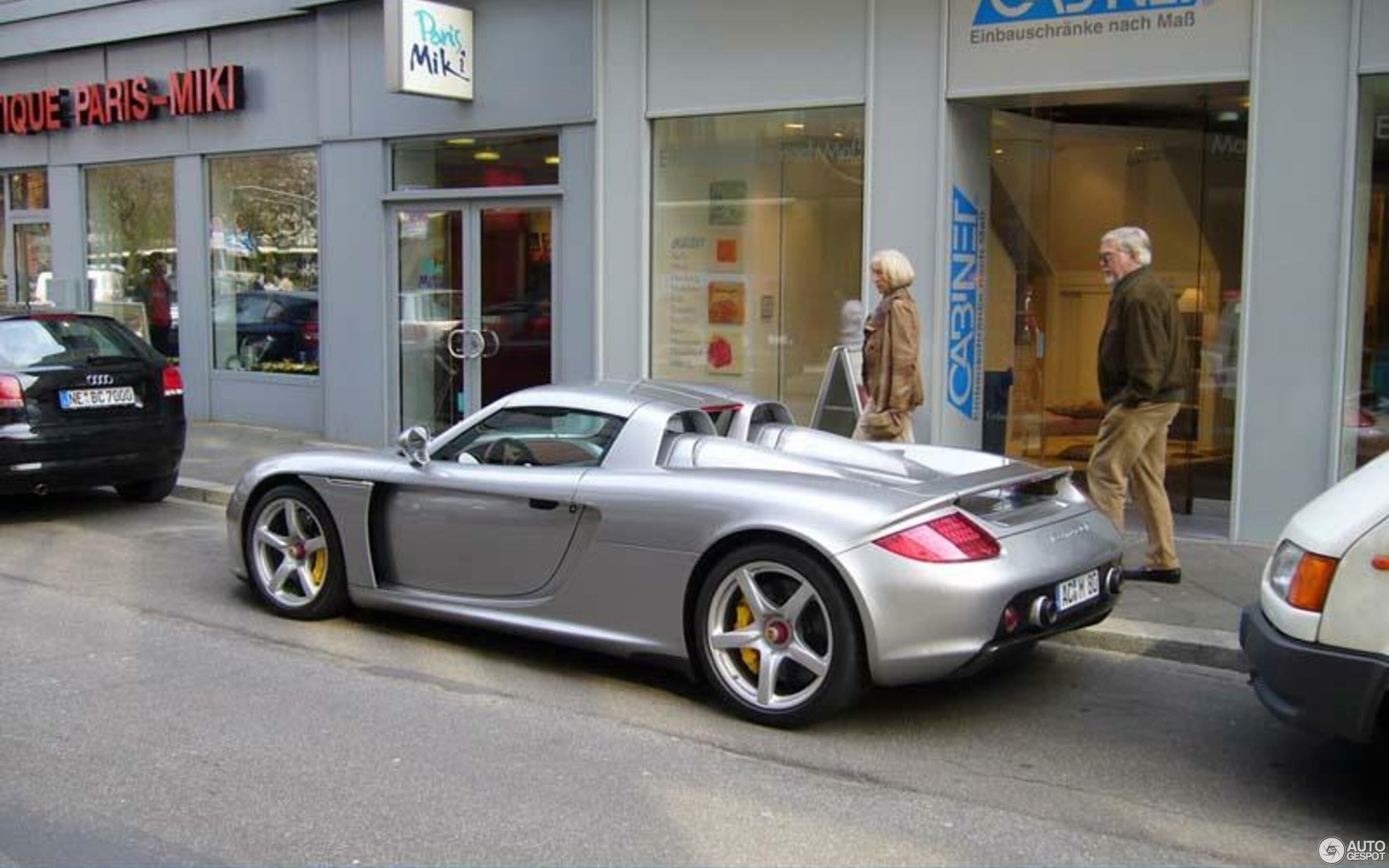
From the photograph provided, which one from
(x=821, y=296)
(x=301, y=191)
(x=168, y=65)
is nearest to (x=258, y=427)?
(x=301, y=191)

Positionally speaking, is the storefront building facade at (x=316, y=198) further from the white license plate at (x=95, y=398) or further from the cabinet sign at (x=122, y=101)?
the white license plate at (x=95, y=398)

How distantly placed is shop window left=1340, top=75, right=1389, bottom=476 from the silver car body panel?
11.3 feet

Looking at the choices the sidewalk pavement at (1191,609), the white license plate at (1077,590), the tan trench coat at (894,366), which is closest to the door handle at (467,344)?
the tan trench coat at (894,366)

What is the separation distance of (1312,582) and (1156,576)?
334cm

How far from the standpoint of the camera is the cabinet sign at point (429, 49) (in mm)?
10789

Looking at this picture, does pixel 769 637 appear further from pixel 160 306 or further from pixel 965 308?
pixel 160 306

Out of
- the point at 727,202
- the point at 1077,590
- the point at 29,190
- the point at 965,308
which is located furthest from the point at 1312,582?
the point at 29,190

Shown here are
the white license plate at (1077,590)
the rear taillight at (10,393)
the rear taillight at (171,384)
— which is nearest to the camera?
the white license plate at (1077,590)

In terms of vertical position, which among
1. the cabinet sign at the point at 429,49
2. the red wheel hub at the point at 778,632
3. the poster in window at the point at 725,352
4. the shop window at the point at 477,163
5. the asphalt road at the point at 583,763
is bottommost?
the asphalt road at the point at 583,763

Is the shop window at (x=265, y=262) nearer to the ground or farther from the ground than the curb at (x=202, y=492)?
farther from the ground

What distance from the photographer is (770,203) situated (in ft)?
35.6

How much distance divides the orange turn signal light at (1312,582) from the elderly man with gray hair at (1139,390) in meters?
2.91

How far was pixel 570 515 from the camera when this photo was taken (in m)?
5.65

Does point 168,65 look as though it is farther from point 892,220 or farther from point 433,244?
point 892,220
